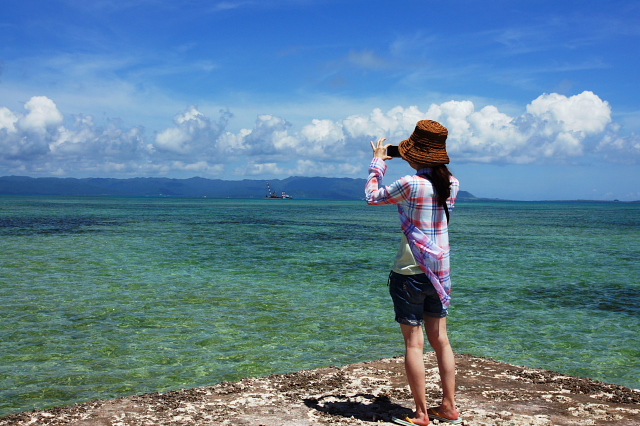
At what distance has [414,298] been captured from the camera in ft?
14.8

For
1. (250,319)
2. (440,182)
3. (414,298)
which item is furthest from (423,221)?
(250,319)

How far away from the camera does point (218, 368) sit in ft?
25.9

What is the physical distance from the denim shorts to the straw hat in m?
0.98

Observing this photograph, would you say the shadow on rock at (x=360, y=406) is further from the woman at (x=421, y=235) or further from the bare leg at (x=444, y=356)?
the woman at (x=421, y=235)

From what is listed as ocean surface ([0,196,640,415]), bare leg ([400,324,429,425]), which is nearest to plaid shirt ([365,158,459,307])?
bare leg ([400,324,429,425])

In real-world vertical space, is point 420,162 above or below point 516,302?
above

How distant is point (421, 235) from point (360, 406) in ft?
6.79

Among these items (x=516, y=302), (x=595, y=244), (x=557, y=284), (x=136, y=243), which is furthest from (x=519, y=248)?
(x=136, y=243)

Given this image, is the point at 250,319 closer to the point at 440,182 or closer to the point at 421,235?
the point at 421,235

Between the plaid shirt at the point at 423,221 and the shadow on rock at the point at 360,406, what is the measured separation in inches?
55.0

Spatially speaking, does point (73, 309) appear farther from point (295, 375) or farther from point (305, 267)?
point (305, 267)

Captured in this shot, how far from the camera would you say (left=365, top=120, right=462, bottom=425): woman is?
4445 millimetres

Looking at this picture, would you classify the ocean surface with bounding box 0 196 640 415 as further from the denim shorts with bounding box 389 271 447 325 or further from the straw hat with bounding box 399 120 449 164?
the straw hat with bounding box 399 120 449 164

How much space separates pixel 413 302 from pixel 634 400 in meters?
3.04
